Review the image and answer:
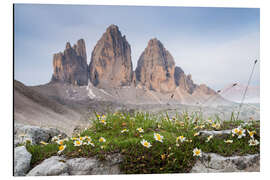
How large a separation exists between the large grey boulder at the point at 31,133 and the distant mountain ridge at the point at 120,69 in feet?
3.33

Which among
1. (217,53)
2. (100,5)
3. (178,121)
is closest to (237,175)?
(178,121)

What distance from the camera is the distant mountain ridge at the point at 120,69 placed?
3.89 metres

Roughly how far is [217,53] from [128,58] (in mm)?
1772

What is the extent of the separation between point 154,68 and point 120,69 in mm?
796

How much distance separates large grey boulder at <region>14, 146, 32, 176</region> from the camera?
8.29 feet

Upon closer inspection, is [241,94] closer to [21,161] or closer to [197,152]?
[197,152]

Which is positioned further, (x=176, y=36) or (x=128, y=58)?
(x=128, y=58)

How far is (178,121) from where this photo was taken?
332 centimetres

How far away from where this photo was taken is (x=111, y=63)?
438 centimetres

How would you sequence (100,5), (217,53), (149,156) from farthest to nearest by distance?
(217,53), (100,5), (149,156)

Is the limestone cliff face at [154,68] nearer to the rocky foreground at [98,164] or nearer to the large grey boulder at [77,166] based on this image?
the rocky foreground at [98,164]

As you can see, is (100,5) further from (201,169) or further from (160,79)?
(201,169)

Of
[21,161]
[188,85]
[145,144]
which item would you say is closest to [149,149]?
[145,144]

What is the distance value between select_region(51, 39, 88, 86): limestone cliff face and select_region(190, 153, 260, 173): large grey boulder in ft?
8.80
